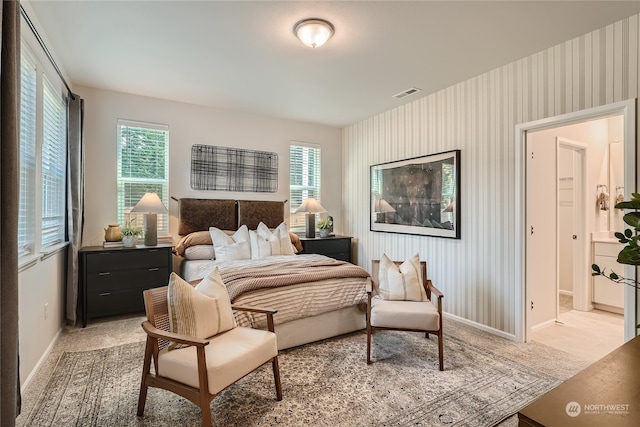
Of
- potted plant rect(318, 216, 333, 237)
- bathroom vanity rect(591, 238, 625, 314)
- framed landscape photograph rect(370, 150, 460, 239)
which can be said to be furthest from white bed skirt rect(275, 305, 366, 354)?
bathroom vanity rect(591, 238, 625, 314)

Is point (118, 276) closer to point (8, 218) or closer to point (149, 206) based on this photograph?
point (149, 206)

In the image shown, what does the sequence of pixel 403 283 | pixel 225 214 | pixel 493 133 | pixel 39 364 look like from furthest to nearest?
pixel 225 214
pixel 493 133
pixel 403 283
pixel 39 364

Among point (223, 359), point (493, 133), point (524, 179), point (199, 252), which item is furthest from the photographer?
point (199, 252)

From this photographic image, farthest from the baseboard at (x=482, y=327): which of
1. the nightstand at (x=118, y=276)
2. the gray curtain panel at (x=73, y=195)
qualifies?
the gray curtain panel at (x=73, y=195)

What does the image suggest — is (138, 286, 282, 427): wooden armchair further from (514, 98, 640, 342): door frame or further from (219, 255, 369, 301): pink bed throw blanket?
(514, 98, 640, 342): door frame

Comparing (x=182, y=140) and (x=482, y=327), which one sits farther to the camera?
(x=182, y=140)

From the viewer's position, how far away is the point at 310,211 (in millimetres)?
5047

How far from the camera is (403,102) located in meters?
4.40

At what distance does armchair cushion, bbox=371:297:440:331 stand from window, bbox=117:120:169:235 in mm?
Answer: 3233

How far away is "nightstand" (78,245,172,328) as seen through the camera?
3484mm

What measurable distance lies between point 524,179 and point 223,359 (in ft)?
10.4

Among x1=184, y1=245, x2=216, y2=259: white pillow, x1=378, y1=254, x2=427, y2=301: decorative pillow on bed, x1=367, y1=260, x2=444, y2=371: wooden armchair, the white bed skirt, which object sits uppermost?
x1=184, y1=245, x2=216, y2=259: white pillow

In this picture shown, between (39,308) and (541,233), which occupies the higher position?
(541,233)

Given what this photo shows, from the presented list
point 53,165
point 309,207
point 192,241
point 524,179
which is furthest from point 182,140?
point 524,179
